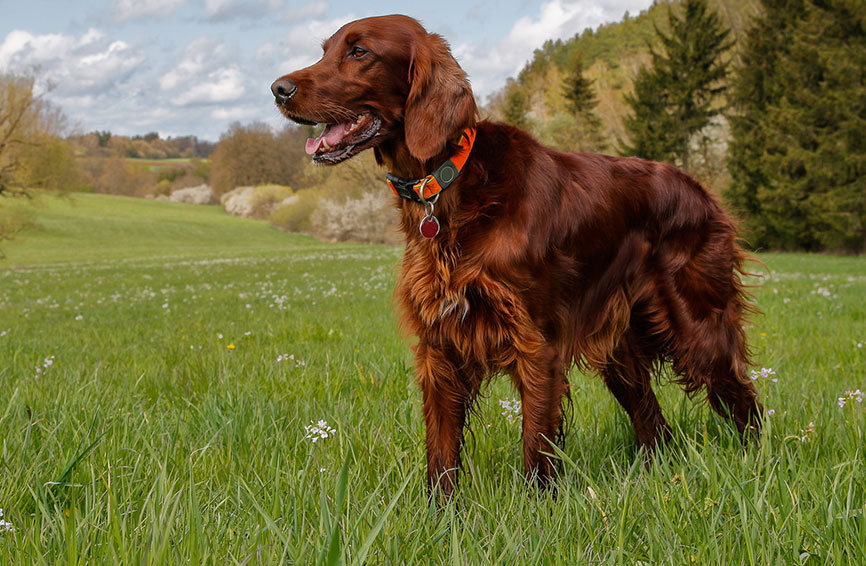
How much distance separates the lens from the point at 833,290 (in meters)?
9.26

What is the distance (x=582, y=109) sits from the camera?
41281mm

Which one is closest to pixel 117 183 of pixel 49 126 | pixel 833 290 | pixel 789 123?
pixel 49 126

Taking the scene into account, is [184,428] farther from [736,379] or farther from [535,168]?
[736,379]

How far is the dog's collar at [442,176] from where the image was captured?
2.36 m

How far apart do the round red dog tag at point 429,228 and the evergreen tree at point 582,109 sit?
129ft

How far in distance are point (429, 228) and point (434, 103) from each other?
1.48ft

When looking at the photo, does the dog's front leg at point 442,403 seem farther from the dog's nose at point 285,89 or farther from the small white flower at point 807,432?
the small white flower at point 807,432

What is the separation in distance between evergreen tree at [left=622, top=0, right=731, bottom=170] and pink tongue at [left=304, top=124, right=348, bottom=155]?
105 feet

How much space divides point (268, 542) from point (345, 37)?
→ 179cm

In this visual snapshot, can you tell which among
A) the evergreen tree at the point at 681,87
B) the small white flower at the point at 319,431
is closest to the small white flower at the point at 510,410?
the small white flower at the point at 319,431

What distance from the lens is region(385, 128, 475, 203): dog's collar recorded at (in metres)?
2.36

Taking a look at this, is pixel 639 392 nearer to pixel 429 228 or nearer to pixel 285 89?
pixel 429 228

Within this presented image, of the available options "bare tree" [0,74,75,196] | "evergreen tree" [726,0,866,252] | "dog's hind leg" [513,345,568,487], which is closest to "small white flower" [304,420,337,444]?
"dog's hind leg" [513,345,568,487]

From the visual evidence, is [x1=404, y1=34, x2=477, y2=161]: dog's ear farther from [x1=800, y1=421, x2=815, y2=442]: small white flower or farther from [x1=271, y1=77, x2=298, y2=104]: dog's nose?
[x1=800, y1=421, x2=815, y2=442]: small white flower
